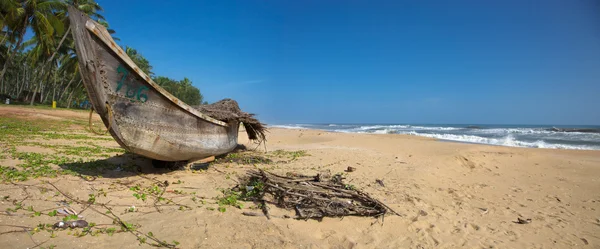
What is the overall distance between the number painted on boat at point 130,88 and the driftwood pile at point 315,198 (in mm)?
2623

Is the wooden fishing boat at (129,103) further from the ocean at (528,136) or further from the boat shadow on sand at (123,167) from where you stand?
the ocean at (528,136)

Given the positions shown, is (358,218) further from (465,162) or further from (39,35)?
(39,35)

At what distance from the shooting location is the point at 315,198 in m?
4.48

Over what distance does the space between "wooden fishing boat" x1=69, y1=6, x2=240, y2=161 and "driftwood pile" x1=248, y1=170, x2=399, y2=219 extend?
1979 millimetres

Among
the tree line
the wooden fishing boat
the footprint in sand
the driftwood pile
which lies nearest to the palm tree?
the tree line

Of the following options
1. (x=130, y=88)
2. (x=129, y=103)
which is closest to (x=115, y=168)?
(x=129, y=103)

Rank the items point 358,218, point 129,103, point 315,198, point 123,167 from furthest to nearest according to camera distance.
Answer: point 123,167, point 129,103, point 315,198, point 358,218

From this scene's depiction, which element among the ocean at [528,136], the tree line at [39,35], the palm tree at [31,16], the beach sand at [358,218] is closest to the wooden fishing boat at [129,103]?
the beach sand at [358,218]

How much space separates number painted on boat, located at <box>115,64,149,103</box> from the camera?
4855 mm

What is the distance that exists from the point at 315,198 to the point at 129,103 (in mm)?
3669

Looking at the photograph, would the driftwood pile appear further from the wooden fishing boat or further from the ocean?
the ocean

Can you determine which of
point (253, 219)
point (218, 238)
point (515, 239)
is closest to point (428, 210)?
point (515, 239)

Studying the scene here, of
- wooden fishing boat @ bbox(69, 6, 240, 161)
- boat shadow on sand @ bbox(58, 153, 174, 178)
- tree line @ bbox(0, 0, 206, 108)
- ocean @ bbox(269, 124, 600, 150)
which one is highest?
tree line @ bbox(0, 0, 206, 108)

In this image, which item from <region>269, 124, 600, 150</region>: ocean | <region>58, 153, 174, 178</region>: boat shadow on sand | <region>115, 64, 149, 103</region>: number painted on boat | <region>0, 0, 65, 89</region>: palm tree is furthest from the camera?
<region>0, 0, 65, 89</region>: palm tree
